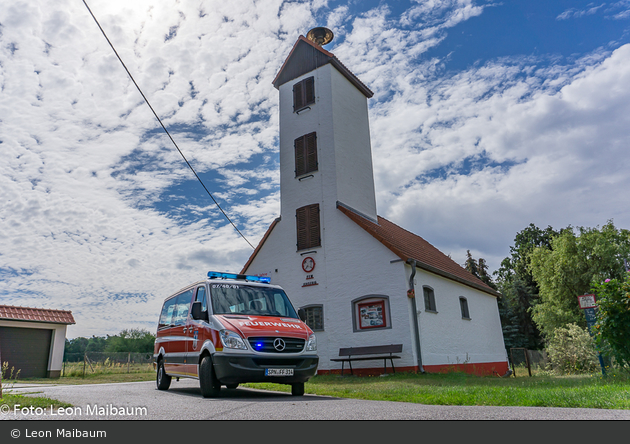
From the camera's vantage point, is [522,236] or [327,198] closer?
[327,198]

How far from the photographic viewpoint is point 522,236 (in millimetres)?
54625

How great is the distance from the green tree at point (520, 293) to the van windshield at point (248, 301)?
33.0 m

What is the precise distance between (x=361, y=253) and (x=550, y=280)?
2577 cm

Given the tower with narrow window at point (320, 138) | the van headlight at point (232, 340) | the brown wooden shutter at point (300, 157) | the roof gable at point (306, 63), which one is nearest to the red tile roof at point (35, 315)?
the tower with narrow window at point (320, 138)

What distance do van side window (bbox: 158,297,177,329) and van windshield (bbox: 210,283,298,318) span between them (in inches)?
83.4

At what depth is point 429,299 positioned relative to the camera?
16.7 m

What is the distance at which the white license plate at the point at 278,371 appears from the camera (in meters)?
7.73

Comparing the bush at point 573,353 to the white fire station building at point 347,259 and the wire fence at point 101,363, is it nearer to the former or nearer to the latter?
the white fire station building at point 347,259

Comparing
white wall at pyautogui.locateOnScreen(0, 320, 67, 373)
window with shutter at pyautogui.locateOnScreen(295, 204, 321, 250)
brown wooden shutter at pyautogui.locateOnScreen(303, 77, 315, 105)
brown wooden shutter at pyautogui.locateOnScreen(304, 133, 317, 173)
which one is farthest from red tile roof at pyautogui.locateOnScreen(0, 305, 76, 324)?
brown wooden shutter at pyautogui.locateOnScreen(303, 77, 315, 105)

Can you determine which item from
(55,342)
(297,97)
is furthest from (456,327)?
(55,342)

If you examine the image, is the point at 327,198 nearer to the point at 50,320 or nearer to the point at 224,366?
the point at 224,366

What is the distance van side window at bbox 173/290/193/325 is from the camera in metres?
9.62

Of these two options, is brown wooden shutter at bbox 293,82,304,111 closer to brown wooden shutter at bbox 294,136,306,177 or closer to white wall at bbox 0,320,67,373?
brown wooden shutter at bbox 294,136,306,177
